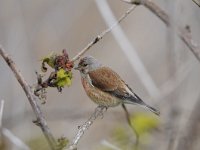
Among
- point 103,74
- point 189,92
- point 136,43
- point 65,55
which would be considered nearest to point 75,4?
point 136,43

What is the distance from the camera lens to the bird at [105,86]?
3418mm

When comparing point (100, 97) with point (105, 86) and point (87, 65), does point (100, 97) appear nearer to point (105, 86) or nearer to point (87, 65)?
point (105, 86)

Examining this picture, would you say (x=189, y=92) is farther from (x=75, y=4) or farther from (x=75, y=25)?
(x=75, y=25)

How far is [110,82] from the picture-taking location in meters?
3.46

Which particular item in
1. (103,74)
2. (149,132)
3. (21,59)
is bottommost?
(149,132)

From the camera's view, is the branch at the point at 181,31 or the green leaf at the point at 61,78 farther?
the branch at the point at 181,31

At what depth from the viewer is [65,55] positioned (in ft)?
6.09

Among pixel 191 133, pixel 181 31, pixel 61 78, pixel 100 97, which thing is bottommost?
pixel 191 133

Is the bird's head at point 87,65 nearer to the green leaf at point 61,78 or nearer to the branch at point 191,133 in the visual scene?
the branch at point 191,133

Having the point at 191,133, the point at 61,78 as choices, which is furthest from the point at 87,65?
Result: the point at 61,78

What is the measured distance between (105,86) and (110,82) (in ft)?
0.18

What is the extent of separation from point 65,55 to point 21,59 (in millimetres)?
3142

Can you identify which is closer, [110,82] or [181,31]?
[181,31]

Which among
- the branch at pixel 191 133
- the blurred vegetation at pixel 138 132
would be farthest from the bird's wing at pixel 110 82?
the branch at pixel 191 133
